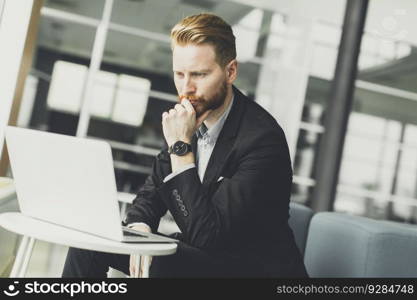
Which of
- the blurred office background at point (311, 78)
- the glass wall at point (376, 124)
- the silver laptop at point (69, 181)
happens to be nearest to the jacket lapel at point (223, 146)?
the silver laptop at point (69, 181)

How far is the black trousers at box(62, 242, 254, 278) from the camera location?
4.91 ft

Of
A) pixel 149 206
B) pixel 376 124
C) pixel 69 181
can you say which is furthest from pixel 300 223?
pixel 376 124

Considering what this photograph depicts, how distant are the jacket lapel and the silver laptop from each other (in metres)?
0.36

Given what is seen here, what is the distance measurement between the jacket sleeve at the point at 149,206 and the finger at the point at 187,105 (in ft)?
1.15

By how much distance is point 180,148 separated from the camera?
1520mm

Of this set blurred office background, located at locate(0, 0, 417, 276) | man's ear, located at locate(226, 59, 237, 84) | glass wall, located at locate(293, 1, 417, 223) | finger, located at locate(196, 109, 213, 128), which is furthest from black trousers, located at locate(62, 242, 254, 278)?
glass wall, located at locate(293, 1, 417, 223)

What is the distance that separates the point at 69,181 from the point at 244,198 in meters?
0.52

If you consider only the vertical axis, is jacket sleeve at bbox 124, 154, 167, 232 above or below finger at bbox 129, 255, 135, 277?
above

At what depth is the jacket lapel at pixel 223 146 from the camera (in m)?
1.66

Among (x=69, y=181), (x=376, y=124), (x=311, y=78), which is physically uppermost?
(x=311, y=78)

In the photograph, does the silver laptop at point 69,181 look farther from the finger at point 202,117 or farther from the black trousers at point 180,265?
the finger at point 202,117

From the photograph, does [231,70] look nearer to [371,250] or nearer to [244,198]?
[244,198]

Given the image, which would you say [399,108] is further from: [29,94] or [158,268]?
[29,94]

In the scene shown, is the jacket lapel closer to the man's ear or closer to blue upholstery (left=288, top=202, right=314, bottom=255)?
the man's ear
